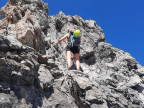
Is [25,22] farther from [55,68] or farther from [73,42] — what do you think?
[55,68]

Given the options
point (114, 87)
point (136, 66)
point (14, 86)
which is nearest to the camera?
point (14, 86)

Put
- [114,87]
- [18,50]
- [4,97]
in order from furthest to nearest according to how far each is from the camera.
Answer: [114,87] → [18,50] → [4,97]

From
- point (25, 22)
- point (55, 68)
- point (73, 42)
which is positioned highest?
point (25, 22)

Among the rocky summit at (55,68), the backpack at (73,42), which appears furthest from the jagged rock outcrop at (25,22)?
the backpack at (73,42)

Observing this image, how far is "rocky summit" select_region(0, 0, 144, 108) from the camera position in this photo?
26.7 ft

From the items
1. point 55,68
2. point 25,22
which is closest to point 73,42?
point 55,68

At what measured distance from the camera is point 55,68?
1109 centimetres

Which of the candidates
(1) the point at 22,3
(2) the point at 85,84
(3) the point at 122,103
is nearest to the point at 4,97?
(2) the point at 85,84

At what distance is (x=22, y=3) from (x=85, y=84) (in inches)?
440

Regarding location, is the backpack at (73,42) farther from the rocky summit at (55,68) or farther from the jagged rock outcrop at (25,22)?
the jagged rock outcrop at (25,22)

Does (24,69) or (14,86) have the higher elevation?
(24,69)

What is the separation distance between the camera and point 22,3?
1625cm

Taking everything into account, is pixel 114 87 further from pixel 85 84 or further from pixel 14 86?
pixel 14 86

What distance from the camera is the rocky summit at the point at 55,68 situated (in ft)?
26.7
